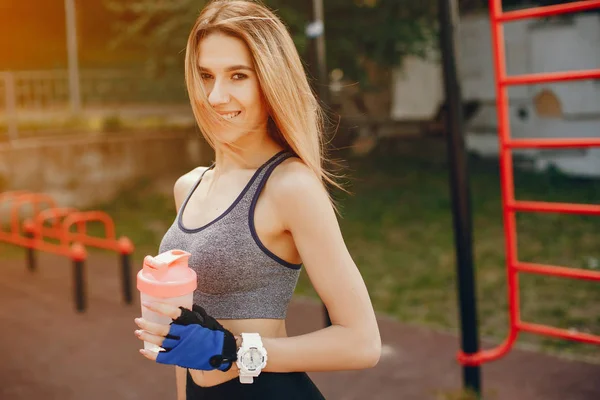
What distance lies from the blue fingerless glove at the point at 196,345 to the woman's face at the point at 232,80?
0.45m

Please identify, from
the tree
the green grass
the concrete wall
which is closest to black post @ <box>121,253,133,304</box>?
the green grass

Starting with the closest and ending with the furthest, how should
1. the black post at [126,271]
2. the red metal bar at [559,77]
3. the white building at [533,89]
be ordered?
1. the red metal bar at [559,77]
2. the black post at [126,271]
3. the white building at [533,89]

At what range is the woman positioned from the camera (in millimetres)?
1481

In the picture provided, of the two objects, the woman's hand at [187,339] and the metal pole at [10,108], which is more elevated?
the metal pole at [10,108]

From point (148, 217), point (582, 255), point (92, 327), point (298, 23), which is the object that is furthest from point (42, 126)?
point (582, 255)

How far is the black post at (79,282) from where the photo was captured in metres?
5.61

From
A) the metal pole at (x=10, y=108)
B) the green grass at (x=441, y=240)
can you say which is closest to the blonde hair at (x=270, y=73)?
the green grass at (x=441, y=240)

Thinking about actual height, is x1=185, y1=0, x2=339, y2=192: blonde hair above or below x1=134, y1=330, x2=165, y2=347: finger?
above

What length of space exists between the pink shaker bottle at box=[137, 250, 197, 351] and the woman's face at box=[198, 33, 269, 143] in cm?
35

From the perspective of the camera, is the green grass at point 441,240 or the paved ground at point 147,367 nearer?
the paved ground at point 147,367

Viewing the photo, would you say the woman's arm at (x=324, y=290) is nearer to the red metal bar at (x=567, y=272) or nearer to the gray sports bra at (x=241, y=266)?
the gray sports bra at (x=241, y=266)

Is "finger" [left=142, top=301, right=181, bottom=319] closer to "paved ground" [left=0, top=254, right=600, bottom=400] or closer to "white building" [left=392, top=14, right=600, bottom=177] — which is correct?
"paved ground" [left=0, top=254, right=600, bottom=400]

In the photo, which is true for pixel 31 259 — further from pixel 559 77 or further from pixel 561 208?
pixel 559 77

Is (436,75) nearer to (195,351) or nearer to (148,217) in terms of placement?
(148,217)
